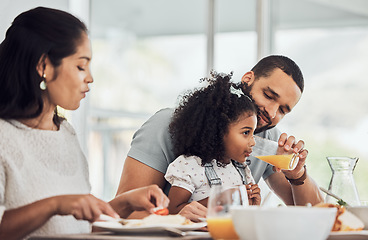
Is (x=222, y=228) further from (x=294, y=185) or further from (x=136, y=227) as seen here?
(x=294, y=185)

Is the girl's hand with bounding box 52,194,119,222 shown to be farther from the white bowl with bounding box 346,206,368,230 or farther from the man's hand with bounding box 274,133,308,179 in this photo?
the man's hand with bounding box 274,133,308,179

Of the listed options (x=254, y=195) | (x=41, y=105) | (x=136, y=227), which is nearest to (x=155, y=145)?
(x=254, y=195)

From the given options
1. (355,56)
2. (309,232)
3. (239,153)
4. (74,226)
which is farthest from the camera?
(355,56)

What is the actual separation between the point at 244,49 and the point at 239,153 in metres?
2.78

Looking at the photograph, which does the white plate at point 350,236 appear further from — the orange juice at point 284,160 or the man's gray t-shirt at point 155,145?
the man's gray t-shirt at point 155,145

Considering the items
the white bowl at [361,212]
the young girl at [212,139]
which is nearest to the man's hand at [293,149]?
the young girl at [212,139]

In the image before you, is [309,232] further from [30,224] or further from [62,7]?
[62,7]

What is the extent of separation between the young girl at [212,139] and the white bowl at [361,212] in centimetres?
66

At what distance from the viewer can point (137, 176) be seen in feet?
6.97

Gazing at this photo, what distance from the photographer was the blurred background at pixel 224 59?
182 inches

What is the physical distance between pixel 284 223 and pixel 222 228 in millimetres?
164

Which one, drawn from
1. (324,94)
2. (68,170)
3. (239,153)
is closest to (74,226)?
(68,170)

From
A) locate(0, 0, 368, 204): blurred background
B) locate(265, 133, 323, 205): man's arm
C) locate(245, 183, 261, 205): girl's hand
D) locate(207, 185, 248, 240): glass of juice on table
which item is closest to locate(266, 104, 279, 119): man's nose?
locate(265, 133, 323, 205): man's arm

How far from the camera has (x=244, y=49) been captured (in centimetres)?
480
